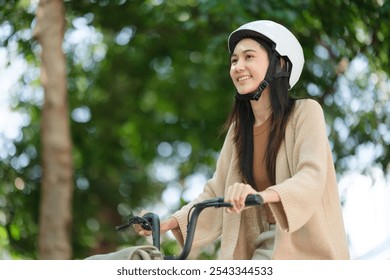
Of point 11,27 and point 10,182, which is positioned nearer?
point 11,27

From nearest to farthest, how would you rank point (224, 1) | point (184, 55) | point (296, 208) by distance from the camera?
point (296, 208)
point (224, 1)
point (184, 55)

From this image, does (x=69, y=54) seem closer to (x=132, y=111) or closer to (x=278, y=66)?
(x=132, y=111)

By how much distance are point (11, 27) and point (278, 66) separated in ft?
22.1

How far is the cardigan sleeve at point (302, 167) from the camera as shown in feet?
10.8

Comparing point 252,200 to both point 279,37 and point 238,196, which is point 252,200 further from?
point 279,37

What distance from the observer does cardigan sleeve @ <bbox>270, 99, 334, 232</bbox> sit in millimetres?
3277

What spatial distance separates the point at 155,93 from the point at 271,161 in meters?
10.2

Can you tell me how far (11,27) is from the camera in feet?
32.6

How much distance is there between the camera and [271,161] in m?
3.60

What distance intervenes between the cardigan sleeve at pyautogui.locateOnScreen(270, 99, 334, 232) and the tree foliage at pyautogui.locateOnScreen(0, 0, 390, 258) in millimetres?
4108

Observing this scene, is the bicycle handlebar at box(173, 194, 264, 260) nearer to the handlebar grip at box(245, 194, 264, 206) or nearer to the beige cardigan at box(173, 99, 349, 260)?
the handlebar grip at box(245, 194, 264, 206)

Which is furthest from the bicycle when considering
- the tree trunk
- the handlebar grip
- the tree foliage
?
the tree trunk

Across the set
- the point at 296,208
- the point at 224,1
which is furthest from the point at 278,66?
the point at 224,1

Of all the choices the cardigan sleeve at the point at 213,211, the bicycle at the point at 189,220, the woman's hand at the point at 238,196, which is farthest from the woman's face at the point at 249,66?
the woman's hand at the point at 238,196
